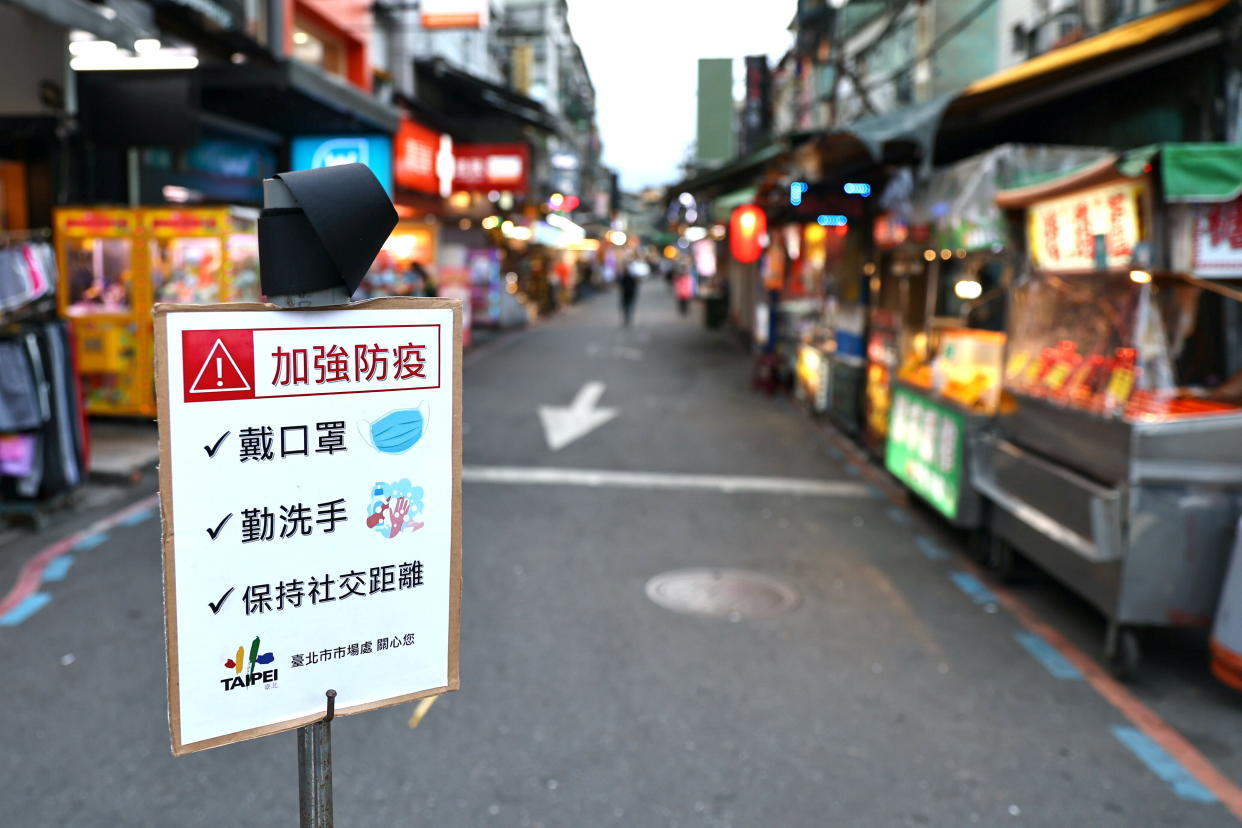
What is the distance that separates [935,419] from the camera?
8.52 metres

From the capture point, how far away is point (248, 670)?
2.14 meters

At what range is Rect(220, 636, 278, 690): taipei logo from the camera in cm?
212

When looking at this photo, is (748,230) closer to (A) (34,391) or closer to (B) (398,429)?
(A) (34,391)

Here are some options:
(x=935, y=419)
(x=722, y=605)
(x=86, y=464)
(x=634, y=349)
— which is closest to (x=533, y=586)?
(x=722, y=605)

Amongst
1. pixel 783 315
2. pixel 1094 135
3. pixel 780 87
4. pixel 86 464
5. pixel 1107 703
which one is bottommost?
pixel 1107 703

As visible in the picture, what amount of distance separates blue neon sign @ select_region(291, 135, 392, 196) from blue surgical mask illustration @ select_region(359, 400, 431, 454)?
41.8 ft

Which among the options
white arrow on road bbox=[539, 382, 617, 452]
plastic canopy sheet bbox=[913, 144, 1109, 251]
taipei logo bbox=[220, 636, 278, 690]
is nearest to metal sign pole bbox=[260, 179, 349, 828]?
taipei logo bbox=[220, 636, 278, 690]

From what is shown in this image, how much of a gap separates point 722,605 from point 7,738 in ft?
13.5

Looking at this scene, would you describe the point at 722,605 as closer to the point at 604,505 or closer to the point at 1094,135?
the point at 604,505

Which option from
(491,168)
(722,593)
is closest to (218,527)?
(722,593)

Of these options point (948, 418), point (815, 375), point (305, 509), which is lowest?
point (815, 375)

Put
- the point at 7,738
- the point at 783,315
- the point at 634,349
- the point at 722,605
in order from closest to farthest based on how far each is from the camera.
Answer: the point at 7,738 < the point at 722,605 < the point at 783,315 < the point at 634,349

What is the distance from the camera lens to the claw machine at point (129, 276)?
1187 centimetres

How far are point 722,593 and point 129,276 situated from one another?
8.92 meters
